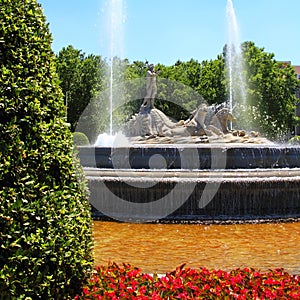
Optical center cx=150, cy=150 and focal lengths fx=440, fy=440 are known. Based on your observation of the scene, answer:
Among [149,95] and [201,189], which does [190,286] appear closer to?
[201,189]

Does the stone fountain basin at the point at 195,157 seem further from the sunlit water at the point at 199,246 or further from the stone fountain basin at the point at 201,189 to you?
the sunlit water at the point at 199,246

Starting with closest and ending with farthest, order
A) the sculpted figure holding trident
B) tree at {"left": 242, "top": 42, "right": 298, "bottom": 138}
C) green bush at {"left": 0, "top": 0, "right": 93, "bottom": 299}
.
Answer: green bush at {"left": 0, "top": 0, "right": 93, "bottom": 299}, the sculpted figure holding trident, tree at {"left": 242, "top": 42, "right": 298, "bottom": 138}

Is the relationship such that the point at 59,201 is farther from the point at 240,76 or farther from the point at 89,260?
the point at 240,76

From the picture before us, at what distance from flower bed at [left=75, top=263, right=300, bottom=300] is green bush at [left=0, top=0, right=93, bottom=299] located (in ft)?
Answer: 1.48

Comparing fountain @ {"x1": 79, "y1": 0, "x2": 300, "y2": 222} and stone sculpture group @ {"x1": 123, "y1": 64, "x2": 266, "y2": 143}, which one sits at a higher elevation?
stone sculpture group @ {"x1": 123, "y1": 64, "x2": 266, "y2": 143}

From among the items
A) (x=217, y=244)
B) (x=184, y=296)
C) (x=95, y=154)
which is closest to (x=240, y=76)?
(x=95, y=154)

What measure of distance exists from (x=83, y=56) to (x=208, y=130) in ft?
107

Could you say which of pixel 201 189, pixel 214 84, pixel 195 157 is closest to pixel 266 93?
pixel 214 84

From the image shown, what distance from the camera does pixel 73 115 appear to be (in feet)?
139

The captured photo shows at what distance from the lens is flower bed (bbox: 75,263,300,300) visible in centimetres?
374

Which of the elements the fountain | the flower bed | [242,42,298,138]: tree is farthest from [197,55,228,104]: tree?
the flower bed

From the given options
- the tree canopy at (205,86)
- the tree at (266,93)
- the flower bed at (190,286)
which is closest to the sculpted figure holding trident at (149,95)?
the flower bed at (190,286)

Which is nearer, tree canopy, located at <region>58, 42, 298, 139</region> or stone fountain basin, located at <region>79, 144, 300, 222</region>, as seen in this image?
stone fountain basin, located at <region>79, 144, 300, 222</region>

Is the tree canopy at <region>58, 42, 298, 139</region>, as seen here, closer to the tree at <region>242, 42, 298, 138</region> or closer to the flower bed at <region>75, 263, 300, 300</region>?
the tree at <region>242, 42, 298, 138</region>
